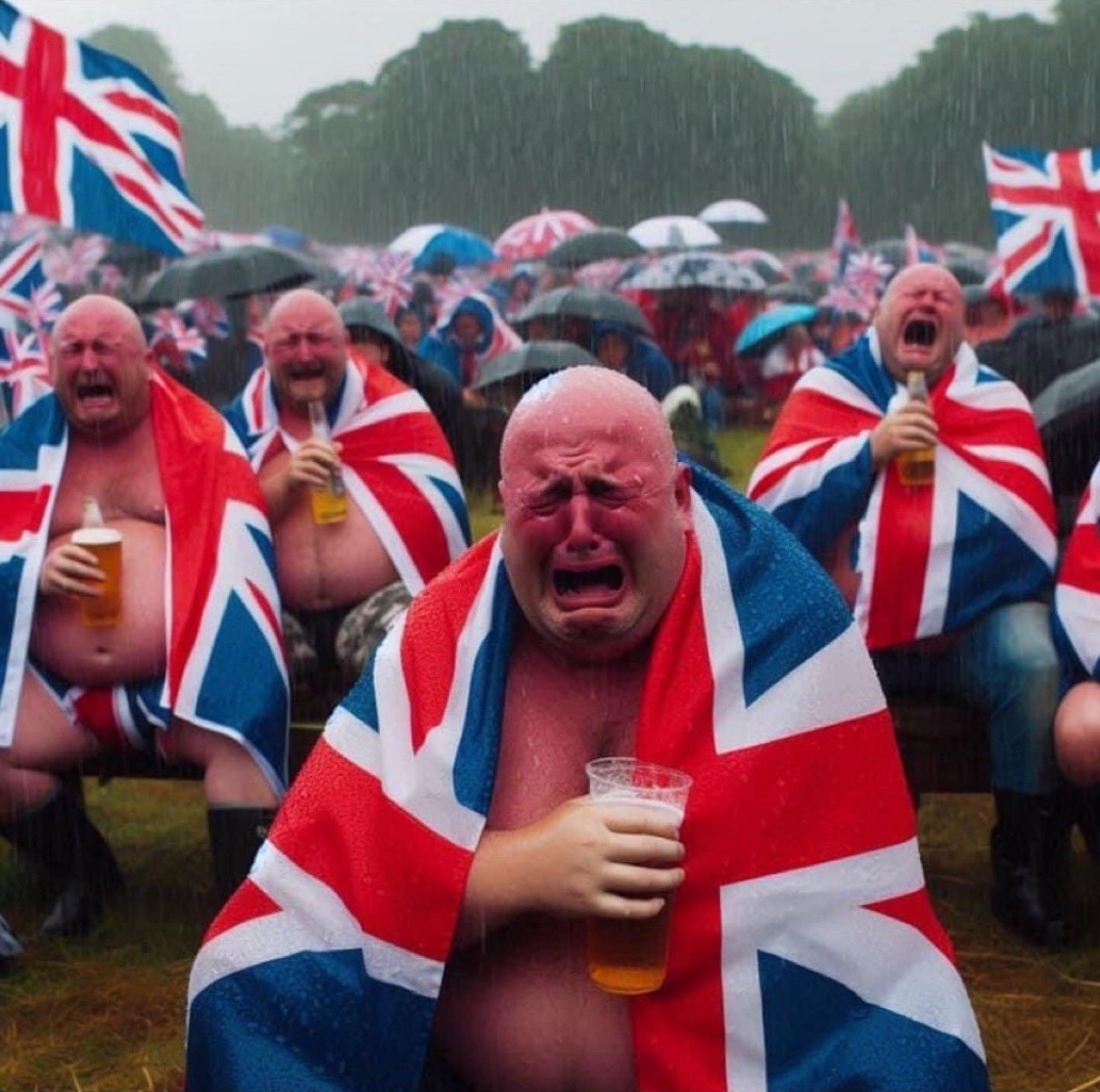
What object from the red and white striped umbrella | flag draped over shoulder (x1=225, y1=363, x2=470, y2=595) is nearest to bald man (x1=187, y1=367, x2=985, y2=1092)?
flag draped over shoulder (x1=225, y1=363, x2=470, y2=595)

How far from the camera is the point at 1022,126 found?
56.4 m

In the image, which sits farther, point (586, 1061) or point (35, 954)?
point (35, 954)

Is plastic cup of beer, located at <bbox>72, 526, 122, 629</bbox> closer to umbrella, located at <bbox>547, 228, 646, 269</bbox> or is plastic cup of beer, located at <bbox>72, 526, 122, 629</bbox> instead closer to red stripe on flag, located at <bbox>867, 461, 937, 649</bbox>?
red stripe on flag, located at <bbox>867, 461, 937, 649</bbox>

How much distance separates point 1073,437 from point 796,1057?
10.9 feet

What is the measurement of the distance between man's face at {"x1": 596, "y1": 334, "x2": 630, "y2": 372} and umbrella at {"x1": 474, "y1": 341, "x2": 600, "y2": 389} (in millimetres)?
643

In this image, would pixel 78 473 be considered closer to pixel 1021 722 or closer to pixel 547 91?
pixel 1021 722

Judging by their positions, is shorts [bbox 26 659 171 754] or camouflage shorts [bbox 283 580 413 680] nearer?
shorts [bbox 26 659 171 754]

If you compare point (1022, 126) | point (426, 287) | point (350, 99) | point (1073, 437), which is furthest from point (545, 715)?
point (350, 99)

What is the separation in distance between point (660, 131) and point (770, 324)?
134 ft

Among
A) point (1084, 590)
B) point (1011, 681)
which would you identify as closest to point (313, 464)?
point (1011, 681)

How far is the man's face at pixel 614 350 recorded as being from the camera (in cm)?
935

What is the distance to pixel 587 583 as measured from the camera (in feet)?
8.38

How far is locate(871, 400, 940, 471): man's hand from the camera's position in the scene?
16.1 feet

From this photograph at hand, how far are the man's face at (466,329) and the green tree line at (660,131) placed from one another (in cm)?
3879
